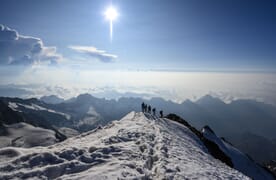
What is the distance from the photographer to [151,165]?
52.5 ft

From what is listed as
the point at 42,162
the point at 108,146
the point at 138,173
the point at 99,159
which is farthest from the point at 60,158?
the point at 138,173

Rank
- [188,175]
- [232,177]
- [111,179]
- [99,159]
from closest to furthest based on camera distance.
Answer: [111,179]
[188,175]
[99,159]
[232,177]

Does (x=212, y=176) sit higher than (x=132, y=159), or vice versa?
(x=132, y=159)

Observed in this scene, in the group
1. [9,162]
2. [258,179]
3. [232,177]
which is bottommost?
[258,179]

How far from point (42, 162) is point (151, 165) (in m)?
7.67

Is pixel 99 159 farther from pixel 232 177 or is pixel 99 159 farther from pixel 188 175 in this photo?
pixel 232 177

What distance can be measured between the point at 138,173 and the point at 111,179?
200cm

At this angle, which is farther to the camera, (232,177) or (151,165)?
(232,177)

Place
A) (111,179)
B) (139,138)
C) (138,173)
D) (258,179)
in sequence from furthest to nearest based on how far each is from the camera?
(258,179) → (139,138) → (138,173) → (111,179)

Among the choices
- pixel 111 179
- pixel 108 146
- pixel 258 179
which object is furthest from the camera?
pixel 258 179

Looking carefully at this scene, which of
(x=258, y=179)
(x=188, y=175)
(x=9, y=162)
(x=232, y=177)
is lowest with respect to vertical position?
(x=258, y=179)

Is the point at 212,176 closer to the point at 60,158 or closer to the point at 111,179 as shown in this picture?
the point at 111,179

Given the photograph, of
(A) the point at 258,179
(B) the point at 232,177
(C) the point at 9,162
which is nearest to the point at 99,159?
(C) the point at 9,162

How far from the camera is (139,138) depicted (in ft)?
76.1
